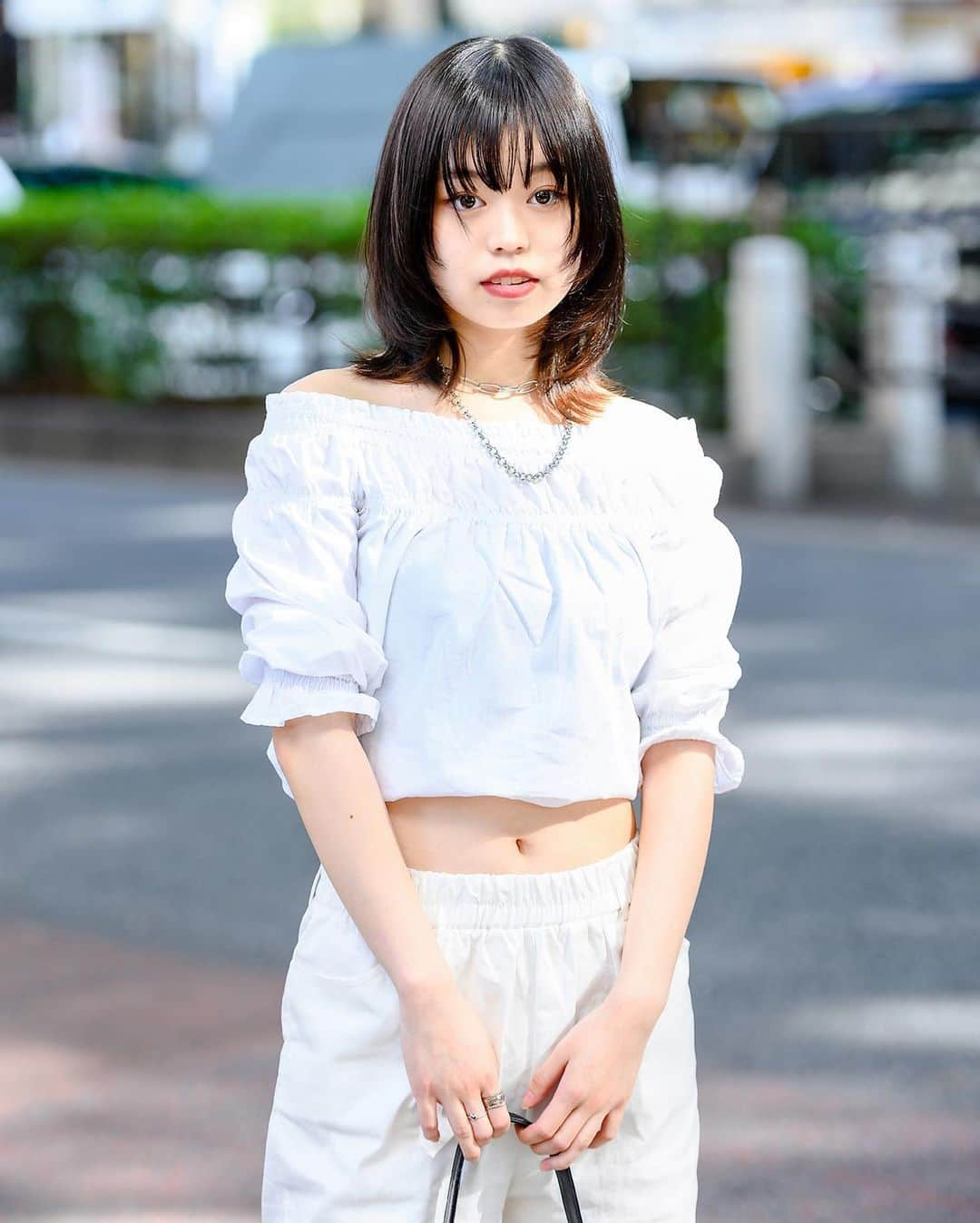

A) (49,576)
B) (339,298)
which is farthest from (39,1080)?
(339,298)

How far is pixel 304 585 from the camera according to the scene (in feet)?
6.33

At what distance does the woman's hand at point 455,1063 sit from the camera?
73.8 inches

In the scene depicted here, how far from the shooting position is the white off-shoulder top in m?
1.94

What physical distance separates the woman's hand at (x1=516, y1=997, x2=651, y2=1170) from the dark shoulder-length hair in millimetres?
587

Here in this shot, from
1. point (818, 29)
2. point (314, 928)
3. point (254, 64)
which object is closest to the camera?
point (314, 928)

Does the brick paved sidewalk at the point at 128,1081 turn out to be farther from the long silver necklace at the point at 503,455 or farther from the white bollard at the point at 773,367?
the white bollard at the point at 773,367

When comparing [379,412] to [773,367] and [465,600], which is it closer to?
[465,600]

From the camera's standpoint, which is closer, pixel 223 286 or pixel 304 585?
pixel 304 585

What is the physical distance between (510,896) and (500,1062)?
0.50 feet

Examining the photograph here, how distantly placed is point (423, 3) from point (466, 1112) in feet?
96.3

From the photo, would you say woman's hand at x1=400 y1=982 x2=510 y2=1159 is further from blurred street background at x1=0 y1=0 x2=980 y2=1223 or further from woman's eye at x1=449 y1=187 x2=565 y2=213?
blurred street background at x1=0 y1=0 x2=980 y2=1223

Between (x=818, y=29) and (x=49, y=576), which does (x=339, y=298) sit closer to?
(x=49, y=576)

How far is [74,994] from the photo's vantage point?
14.0 ft

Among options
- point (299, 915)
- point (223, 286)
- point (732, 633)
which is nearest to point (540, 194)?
point (299, 915)
